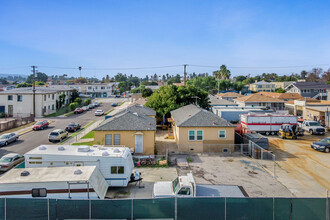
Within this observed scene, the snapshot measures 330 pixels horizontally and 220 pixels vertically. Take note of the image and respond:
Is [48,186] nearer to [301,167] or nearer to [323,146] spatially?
[301,167]

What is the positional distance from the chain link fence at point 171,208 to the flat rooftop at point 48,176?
56.7 inches

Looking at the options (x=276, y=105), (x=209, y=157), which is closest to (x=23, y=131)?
(x=209, y=157)

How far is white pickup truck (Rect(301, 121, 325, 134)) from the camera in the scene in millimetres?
36062

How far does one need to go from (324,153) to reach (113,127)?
2311cm

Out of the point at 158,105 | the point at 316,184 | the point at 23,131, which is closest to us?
the point at 316,184

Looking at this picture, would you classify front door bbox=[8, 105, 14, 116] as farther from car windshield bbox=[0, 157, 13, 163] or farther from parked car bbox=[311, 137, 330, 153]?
parked car bbox=[311, 137, 330, 153]

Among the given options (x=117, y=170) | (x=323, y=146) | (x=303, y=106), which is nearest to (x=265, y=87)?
(x=303, y=106)

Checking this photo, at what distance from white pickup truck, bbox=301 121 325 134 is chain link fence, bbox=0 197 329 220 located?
28760 mm

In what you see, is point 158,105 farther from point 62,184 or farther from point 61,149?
point 62,184

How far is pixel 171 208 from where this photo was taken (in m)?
11.3

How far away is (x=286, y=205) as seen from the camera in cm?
1150

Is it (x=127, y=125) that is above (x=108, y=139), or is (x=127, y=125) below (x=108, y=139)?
above

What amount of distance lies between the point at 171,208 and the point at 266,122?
28.0m

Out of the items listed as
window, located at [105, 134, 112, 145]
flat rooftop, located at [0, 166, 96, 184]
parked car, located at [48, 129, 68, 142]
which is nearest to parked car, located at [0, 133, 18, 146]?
parked car, located at [48, 129, 68, 142]
